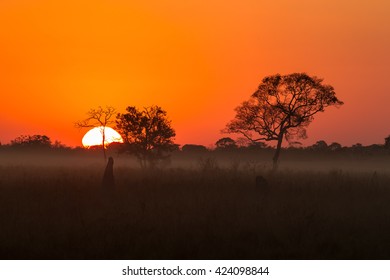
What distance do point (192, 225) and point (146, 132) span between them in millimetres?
34853

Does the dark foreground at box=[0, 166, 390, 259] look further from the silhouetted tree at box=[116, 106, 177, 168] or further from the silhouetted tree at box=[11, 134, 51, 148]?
the silhouetted tree at box=[11, 134, 51, 148]

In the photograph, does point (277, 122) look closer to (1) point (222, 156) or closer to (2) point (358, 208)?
(2) point (358, 208)

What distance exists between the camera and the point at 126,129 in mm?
50125

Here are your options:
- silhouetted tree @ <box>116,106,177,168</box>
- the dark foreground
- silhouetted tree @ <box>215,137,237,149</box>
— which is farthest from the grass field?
silhouetted tree @ <box>215,137,237,149</box>

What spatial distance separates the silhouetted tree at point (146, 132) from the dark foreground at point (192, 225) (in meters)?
26.2

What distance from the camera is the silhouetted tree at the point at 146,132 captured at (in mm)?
49219

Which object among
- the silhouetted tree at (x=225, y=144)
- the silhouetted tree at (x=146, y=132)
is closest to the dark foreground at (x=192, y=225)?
the silhouetted tree at (x=146, y=132)

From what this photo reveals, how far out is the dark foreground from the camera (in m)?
13.0

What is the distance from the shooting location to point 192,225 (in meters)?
15.2

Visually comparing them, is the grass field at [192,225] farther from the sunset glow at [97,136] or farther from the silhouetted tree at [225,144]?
the silhouetted tree at [225,144]

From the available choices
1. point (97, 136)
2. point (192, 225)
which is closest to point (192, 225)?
point (192, 225)

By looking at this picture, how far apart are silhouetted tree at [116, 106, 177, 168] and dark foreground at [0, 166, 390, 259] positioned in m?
26.2

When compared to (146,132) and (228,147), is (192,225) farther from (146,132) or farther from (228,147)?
(228,147)

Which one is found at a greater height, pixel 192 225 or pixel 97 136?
pixel 97 136
